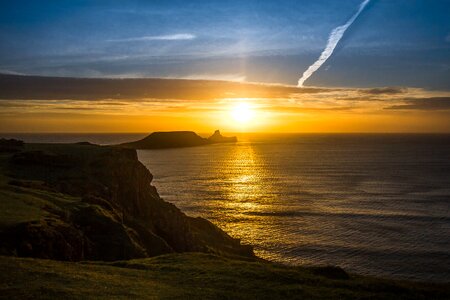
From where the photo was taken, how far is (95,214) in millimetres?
40219

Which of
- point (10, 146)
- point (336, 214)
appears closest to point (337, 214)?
point (336, 214)

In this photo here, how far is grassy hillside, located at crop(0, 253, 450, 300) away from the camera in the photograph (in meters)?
22.8

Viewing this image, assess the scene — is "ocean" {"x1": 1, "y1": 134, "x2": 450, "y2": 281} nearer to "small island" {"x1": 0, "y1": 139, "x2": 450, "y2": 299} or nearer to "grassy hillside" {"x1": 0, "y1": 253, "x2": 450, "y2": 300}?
"small island" {"x1": 0, "y1": 139, "x2": 450, "y2": 299}

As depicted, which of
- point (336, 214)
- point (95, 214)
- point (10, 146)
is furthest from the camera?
point (336, 214)

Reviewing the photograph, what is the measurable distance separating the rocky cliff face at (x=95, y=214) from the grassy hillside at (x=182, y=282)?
4430 mm

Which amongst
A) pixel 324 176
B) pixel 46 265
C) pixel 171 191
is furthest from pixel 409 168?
pixel 46 265

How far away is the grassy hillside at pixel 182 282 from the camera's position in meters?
22.8

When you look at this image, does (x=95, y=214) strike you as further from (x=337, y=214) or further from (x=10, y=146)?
(x=337, y=214)

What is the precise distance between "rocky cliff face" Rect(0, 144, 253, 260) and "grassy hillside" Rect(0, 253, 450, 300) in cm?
443

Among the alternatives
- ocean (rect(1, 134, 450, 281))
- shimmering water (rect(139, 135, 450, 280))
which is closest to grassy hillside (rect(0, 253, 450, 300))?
ocean (rect(1, 134, 450, 281))

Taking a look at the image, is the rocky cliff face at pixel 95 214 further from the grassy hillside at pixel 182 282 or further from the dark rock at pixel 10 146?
the grassy hillside at pixel 182 282

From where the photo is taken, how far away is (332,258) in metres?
64.4

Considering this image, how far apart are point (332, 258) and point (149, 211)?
28466 millimetres

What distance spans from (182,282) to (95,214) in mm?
16126
